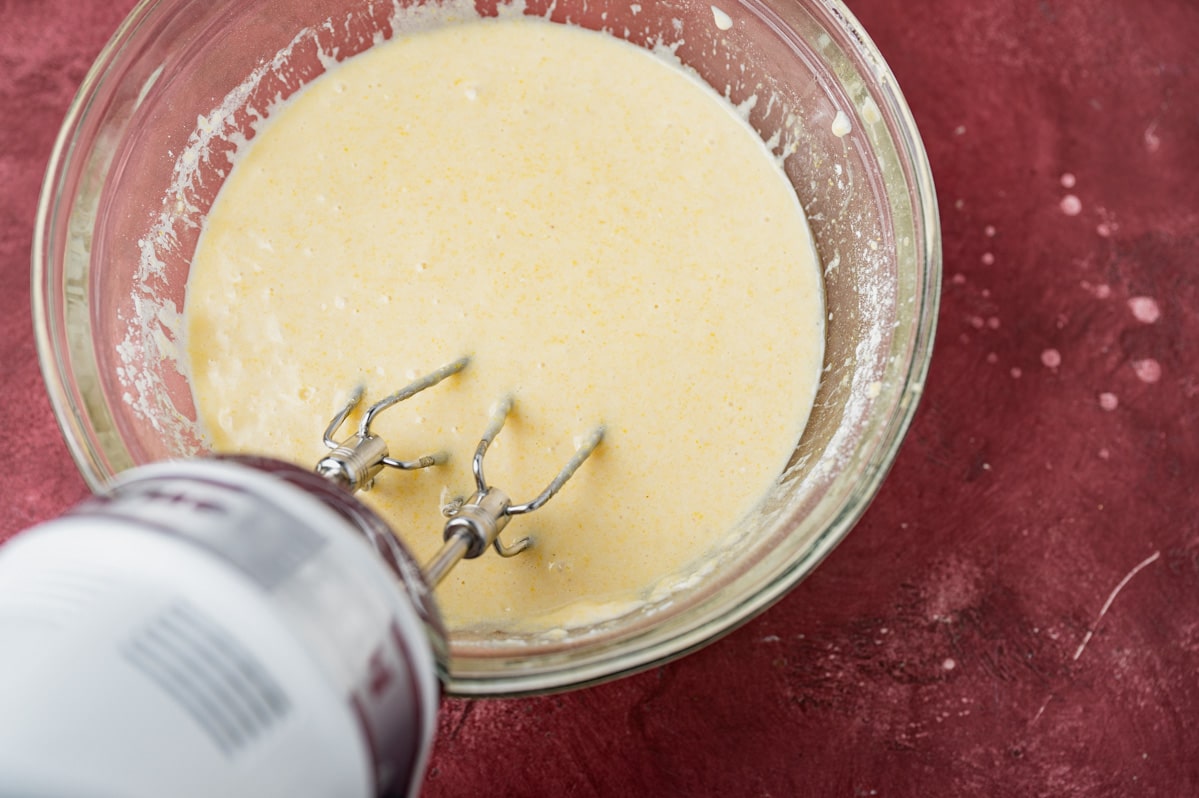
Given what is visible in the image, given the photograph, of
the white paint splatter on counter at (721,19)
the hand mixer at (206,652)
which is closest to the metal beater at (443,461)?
the hand mixer at (206,652)

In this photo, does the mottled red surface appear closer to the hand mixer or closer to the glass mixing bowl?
the glass mixing bowl

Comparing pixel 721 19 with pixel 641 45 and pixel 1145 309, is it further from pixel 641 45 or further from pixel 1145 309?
pixel 1145 309

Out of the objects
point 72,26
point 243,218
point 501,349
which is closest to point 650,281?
point 501,349

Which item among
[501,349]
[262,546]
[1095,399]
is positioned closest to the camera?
[262,546]

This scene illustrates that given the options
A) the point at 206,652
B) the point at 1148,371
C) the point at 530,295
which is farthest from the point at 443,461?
the point at 1148,371

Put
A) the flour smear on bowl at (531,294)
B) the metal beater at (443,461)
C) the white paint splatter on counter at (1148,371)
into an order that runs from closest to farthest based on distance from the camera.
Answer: the metal beater at (443,461)
the flour smear on bowl at (531,294)
the white paint splatter on counter at (1148,371)

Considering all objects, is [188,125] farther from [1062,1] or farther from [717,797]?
[1062,1]

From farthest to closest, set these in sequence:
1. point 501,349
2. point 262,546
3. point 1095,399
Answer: point 1095,399
point 501,349
point 262,546

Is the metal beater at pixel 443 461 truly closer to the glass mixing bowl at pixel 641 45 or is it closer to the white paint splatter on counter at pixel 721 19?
the glass mixing bowl at pixel 641 45
